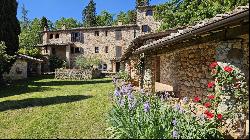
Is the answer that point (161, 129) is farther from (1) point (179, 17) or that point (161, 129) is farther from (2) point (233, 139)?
(1) point (179, 17)

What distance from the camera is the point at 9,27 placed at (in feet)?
93.5

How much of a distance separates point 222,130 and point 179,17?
2523 cm

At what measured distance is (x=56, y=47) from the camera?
166 feet

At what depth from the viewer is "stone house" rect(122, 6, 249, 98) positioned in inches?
299

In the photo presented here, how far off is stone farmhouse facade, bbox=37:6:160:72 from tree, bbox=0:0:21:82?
19.2 meters

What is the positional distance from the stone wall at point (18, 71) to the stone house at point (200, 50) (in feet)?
51.2

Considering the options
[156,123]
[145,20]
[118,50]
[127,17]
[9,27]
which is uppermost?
[127,17]

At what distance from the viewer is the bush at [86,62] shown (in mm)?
43844

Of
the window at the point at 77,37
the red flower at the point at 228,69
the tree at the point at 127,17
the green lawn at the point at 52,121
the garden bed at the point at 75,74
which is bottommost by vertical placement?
the green lawn at the point at 52,121

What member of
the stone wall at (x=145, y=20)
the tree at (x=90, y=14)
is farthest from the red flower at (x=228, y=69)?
the tree at (x=90, y=14)

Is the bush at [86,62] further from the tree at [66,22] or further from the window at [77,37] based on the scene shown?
the tree at [66,22]

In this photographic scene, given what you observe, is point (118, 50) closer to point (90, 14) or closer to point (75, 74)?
point (75, 74)

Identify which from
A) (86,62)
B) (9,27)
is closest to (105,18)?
(86,62)

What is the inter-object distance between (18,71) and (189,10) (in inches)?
739
